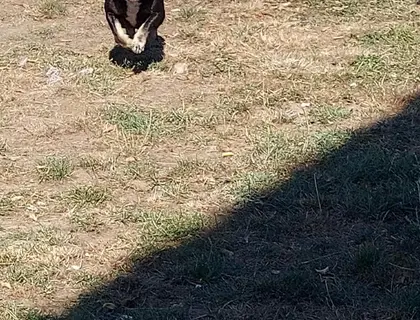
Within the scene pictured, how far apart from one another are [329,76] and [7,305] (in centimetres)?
369

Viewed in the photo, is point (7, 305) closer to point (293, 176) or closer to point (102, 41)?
point (293, 176)

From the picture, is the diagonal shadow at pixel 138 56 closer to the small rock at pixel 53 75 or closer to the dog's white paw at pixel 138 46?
the dog's white paw at pixel 138 46

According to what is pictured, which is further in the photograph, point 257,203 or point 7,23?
point 7,23

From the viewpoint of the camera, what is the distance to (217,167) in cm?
581

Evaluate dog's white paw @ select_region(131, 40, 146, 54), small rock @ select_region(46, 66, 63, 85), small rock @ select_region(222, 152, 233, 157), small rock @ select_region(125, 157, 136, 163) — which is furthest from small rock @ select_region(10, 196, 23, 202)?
dog's white paw @ select_region(131, 40, 146, 54)

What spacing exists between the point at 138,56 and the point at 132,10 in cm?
59

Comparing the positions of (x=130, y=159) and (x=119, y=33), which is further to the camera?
(x=119, y=33)

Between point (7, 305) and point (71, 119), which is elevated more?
point (7, 305)

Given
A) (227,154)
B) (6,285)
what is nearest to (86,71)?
(227,154)

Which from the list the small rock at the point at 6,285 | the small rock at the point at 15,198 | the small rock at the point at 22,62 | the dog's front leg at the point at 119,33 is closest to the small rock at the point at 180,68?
the dog's front leg at the point at 119,33

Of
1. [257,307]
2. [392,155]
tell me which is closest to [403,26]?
[392,155]

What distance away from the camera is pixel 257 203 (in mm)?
5309

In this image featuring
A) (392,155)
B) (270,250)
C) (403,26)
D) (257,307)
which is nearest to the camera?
(257,307)

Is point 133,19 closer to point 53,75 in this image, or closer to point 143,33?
point 143,33
